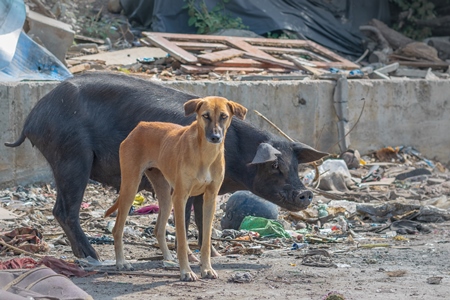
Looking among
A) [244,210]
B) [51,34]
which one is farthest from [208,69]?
[244,210]

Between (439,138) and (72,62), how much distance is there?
6.32 m

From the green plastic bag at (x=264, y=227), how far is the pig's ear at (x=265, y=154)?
1259 millimetres

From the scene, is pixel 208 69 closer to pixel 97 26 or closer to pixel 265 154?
pixel 97 26

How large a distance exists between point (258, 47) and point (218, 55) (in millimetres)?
1385

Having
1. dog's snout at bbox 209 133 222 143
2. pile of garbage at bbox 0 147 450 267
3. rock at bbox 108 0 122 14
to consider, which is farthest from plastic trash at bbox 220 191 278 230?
rock at bbox 108 0 122 14

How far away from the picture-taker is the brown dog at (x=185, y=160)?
6082mm

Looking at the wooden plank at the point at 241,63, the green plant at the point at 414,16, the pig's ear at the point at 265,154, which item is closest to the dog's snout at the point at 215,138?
the pig's ear at the point at 265,154

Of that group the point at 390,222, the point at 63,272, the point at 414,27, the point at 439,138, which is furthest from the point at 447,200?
the point at 414,27

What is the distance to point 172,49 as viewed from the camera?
13.7 meters

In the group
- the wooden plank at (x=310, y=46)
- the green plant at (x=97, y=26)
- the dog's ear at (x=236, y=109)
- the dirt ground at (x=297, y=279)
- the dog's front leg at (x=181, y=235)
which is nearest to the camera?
the dirt ground at (x=297, y=279)

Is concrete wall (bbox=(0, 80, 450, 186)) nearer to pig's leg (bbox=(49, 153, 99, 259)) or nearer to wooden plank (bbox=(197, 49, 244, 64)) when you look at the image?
wooden plank (bbox=(197, 49, 244, 64))

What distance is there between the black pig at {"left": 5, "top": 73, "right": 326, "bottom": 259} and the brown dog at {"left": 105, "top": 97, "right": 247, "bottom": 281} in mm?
824

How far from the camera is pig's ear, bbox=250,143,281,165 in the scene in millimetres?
7493

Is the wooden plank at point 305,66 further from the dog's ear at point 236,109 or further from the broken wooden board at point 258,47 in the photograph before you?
the dog's ear at point 236,109
